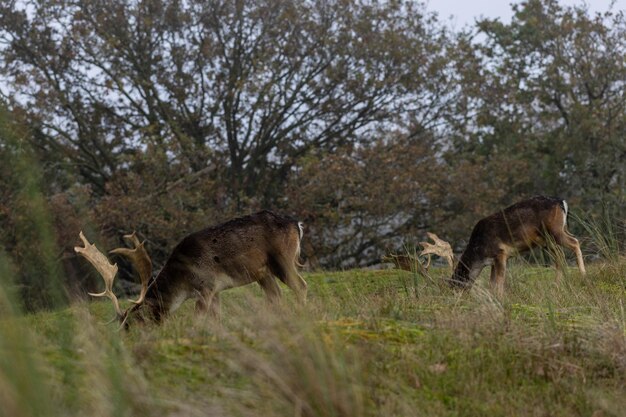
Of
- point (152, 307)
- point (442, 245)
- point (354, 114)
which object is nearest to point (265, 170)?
point (354, 114)

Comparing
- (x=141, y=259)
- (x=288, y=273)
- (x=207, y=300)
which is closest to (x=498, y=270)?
(x=288, y=273)

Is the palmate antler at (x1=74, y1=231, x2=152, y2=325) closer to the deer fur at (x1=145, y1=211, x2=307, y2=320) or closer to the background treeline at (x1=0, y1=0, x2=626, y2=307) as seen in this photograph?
the deer fur at (x1=145, y1=211, x2=307, y2=320)

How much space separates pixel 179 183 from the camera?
20.7 m

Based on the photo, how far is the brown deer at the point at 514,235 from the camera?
10.9 meters

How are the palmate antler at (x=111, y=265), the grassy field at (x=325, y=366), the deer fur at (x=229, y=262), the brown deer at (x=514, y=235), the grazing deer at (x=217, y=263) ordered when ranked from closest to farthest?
the grassy field at (x=325, y=366) → the palmate antler at (x=111, y=265) → the grazing deer at (x=217, y=263) → the deer fur at (x=229, y=262) → the brown deer at (x=514, y=235)

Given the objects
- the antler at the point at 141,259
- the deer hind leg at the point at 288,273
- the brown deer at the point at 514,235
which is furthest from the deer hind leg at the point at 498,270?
the antler at the point at 141,259

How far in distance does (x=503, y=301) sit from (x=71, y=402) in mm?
3391

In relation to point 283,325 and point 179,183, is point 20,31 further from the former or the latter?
point 283,325

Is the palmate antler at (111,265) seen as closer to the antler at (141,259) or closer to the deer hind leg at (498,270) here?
the antler at (141,259)

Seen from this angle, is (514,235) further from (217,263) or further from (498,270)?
(217,263)

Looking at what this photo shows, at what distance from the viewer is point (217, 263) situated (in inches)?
354

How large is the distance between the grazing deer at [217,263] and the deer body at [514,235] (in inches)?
96.2

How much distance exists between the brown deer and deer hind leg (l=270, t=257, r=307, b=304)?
217cm

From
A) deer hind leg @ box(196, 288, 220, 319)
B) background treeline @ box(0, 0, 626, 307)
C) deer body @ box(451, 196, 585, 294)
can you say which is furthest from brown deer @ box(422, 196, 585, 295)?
background treeline @ box(0, 0, 626, 307)
